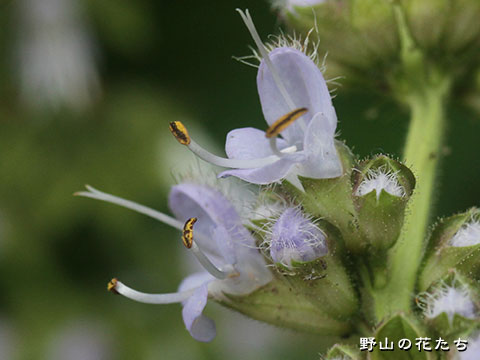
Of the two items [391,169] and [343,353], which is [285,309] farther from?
[391,169]

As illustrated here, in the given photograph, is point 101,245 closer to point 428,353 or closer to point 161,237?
point 161,237

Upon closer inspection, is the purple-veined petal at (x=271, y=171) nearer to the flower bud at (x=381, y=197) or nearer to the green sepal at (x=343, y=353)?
the flower bud at (x=381, y=197)

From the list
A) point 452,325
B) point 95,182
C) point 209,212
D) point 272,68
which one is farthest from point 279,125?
point 95,182

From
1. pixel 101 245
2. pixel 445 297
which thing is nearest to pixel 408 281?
pixel 445 297

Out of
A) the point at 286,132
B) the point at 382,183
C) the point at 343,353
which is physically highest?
the point at 286,132

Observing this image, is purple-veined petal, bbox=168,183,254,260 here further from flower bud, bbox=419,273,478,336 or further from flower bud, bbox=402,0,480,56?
flower bud, bbox=402,0,480,56

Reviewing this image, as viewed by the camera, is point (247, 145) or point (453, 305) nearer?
point (453, 305)
